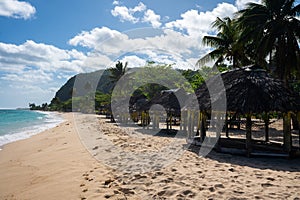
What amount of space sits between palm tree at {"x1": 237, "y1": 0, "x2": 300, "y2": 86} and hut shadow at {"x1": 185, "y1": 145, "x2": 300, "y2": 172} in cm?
757

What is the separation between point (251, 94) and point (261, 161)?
201 centimetres

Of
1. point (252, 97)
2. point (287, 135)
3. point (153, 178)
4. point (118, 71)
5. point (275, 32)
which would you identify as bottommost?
point (153, 178)

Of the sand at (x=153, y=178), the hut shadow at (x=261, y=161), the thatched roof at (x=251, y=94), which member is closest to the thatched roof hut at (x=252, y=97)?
the thatched roof at (x=251, y=94)

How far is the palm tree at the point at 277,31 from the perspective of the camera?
508 inches

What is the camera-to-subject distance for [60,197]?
14.2ft

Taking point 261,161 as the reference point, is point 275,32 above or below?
above

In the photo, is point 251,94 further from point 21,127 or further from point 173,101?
point 21,127

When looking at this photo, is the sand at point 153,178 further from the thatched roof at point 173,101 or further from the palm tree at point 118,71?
the palm tree at point 118,71

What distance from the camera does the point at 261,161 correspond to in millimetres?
6785

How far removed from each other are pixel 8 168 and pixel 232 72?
27.1 ft

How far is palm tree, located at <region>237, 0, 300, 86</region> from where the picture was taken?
1291 cm

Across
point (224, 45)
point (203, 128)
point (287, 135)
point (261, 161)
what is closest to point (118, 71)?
point (224, 45)

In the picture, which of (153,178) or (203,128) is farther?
(203,128)

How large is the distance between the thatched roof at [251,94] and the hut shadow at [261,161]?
1425 millimetres
